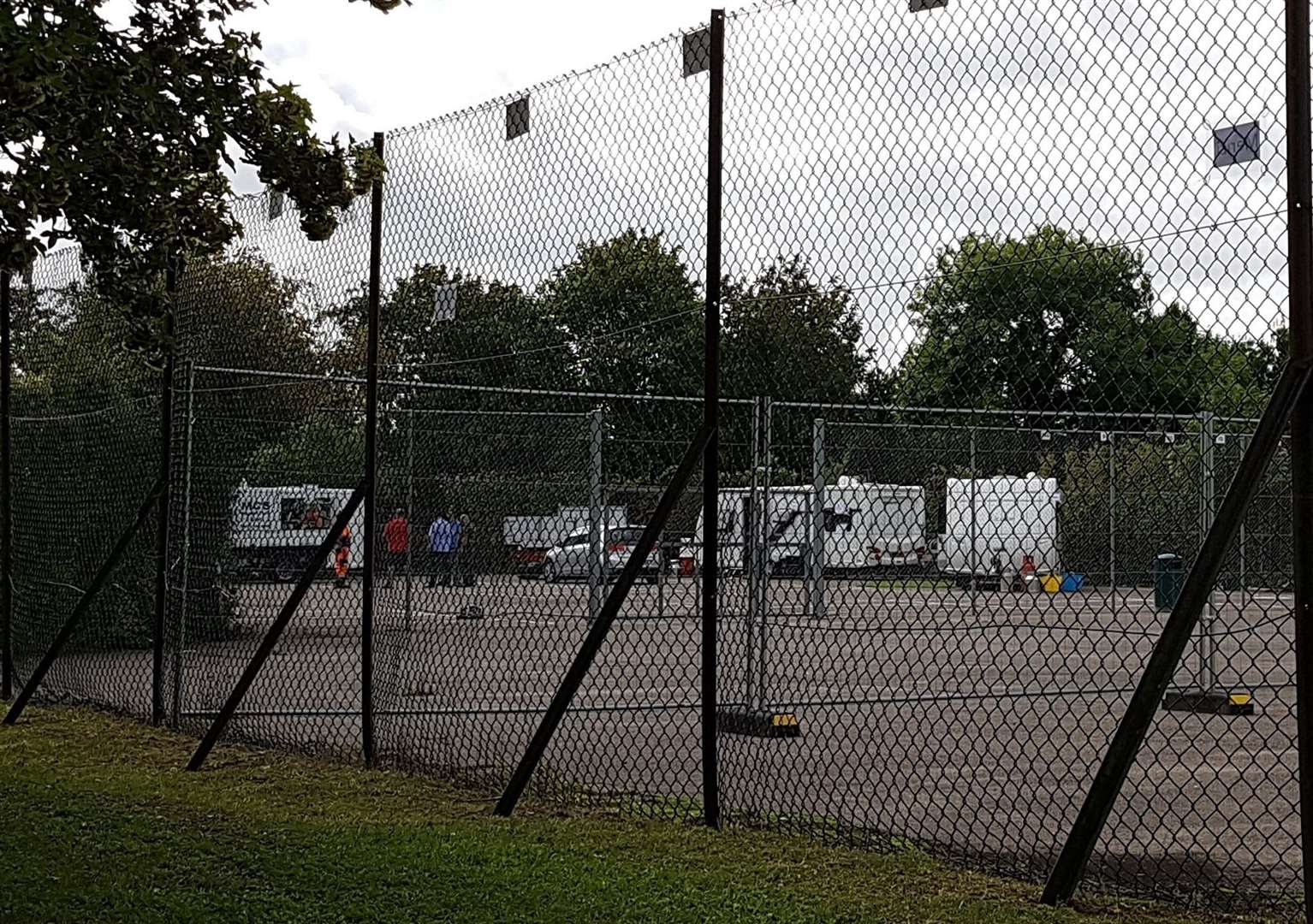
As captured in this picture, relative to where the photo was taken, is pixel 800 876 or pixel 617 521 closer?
pixel 800 876

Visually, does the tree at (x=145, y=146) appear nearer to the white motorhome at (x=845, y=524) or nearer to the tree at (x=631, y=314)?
the tree at (x=631, y=314)

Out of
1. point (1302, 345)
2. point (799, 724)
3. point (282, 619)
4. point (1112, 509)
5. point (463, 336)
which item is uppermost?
point (463, 336)

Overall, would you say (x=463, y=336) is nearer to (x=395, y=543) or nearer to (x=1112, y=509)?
(x=395, y=543)

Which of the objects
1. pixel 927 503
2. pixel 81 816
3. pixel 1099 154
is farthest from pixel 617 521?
pixel 1099 154

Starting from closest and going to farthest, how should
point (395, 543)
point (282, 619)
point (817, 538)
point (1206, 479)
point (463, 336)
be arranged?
1. point (282, 619)
2. point (463, 336)
3. point (1206, 479)
4. point (395, 543)
5. point (817, 538)

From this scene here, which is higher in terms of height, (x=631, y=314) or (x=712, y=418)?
(x=631, y=314)

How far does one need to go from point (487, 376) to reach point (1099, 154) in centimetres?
370

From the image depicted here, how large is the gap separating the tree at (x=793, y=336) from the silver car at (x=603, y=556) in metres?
1.45

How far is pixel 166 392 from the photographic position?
9398 mm

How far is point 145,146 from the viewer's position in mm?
6953

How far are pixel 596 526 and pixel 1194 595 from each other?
4.72 m

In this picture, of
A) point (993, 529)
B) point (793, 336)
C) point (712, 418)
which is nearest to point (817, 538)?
point (993, 529)

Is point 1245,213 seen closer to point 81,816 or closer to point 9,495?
point 81,816

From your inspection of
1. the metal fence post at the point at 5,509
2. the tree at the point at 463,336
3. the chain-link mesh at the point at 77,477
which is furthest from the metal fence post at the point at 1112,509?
the metal fence post at the point at 5,509
